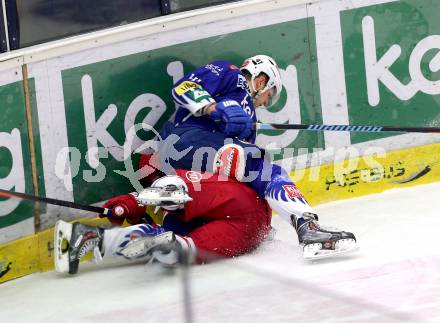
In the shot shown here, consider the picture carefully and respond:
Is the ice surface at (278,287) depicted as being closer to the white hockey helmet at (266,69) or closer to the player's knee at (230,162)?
the player's knee at (230,162)

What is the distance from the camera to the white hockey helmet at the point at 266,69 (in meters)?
6.10

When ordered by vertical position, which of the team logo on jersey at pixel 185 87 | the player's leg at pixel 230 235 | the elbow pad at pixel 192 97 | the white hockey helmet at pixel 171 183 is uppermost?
the team logo on jersey at pixel 185 87

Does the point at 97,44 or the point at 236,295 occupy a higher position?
the point at 97,44

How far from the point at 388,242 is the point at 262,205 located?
2.13ft

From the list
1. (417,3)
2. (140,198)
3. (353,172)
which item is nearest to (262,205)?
(140,198)

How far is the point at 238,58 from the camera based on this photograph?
6273 millimetres

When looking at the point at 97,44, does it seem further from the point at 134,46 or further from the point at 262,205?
the point at 262,205

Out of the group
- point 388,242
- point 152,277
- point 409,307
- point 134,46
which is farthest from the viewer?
point 134,46

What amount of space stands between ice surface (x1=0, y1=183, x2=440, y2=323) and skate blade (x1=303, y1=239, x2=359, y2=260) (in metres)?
0.04

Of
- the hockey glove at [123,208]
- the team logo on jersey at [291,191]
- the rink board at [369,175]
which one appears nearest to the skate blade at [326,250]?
the team logo on jersey at [291,191]

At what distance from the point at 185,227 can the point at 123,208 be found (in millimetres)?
330

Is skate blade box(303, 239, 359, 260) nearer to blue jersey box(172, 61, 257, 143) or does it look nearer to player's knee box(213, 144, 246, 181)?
player's knee box(213, 144, 246, 181)

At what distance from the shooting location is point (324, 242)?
530 centimetres

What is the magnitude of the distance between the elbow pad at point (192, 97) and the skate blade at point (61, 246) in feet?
3.02
